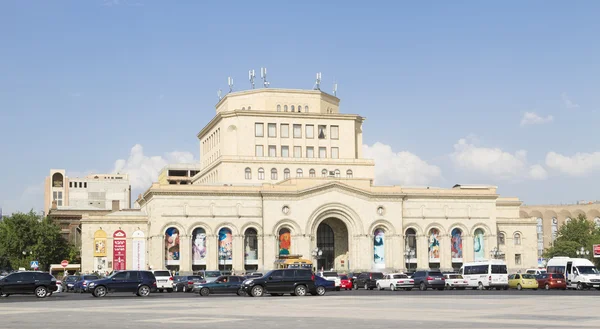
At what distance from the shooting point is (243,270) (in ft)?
348

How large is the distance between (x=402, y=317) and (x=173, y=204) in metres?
77.3

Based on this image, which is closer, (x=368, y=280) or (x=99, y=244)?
(x=368, y=280)

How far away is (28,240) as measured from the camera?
120562 mm

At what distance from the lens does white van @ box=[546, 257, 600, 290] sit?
6462 centimetres

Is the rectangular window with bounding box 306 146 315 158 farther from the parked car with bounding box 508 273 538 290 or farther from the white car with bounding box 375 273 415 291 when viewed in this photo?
the parked car with bounding box 508 273 538 290

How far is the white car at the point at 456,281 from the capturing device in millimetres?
69750

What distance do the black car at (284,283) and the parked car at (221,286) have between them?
249 inches

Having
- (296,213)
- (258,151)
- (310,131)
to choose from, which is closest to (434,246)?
(296,213)

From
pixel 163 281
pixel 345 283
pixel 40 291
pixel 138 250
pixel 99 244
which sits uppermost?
pixel 99 244

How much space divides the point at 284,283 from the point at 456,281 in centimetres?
2242

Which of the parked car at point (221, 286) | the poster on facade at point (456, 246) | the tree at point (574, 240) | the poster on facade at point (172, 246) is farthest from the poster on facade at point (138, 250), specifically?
the tree at point (574, 240)

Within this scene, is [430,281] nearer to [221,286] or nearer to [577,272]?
[577,272]

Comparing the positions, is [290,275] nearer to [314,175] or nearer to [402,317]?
[402,317]

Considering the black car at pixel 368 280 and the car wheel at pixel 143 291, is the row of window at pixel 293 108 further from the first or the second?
the car wheel at pixel 143 291
